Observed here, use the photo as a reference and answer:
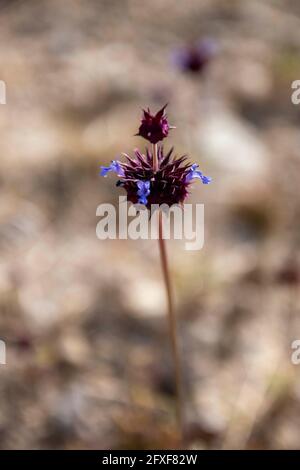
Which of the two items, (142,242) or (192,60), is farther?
(192,60)

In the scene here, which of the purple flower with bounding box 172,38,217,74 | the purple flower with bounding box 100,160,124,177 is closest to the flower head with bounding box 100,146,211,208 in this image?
the purple flower with bounding box 100,160,124,177

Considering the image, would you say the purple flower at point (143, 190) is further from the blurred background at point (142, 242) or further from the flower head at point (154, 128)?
the blurred background at point (142, 242)

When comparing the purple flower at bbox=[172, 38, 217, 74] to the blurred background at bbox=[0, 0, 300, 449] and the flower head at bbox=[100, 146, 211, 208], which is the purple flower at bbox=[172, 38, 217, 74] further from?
the flower head at bbox=[100, 146, 211, 208]

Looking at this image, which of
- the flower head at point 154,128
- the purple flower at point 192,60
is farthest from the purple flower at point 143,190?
the purple flower at point 192,60

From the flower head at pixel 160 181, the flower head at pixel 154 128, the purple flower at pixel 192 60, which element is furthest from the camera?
the purple flower at pixel 192 60

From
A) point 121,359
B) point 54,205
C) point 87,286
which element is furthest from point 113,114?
point 121,359

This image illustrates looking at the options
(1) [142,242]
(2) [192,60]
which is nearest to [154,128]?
(1) [142,242]

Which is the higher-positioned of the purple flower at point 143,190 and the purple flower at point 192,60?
the purple flower at point 192,60

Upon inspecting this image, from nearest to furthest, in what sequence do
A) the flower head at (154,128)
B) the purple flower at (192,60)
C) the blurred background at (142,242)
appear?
the flower head at (154,128) < the blurred background at (142,242) < the purple flower at (192,60)

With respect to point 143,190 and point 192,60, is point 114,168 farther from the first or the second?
point 192,60
